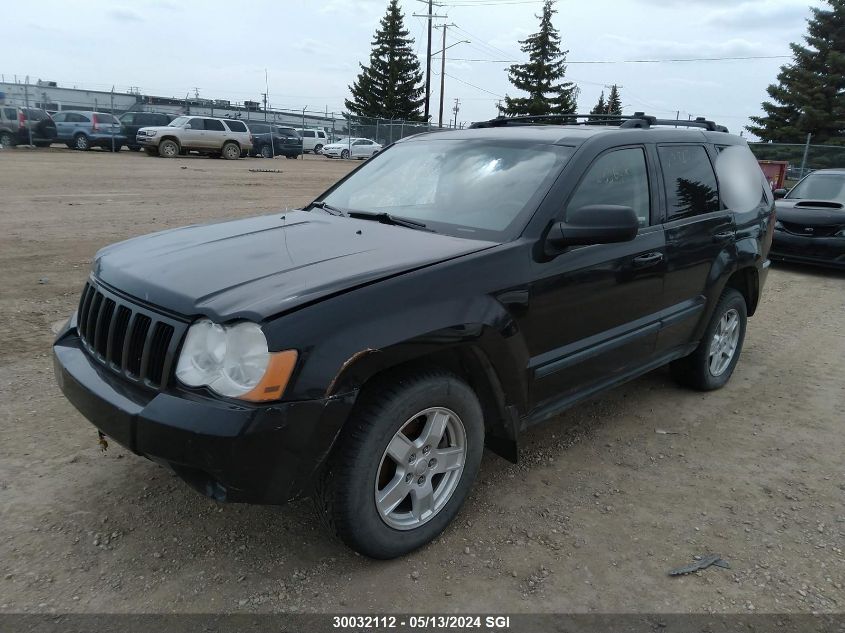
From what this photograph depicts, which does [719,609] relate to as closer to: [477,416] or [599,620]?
[599,620]

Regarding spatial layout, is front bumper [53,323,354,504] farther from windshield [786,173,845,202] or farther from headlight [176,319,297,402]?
windshield [786,173,845,202]

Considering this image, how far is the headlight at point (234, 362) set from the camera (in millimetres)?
Answer: 2233

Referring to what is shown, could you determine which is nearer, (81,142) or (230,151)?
(81,142)

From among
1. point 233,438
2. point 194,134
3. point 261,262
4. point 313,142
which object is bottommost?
point 233,438

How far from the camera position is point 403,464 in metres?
2.66

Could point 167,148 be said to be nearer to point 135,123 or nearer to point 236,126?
point 135,123

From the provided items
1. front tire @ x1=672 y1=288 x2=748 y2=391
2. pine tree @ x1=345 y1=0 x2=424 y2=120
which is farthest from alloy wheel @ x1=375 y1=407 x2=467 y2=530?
pine tree @ x1=345 y1=0 x2=424 y2=120

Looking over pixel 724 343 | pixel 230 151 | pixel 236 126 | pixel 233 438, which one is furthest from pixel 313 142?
pixel 233 438

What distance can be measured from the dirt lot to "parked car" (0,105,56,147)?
2334 centimetres

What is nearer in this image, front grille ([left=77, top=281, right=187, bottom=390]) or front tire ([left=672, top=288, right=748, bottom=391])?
front grille ([left=77, top=281, right=187, bottom=390])

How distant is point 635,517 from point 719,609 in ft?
2.09

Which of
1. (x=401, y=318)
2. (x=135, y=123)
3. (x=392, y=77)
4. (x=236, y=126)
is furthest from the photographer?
(x=392, y=77)

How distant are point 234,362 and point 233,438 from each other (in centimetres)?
27

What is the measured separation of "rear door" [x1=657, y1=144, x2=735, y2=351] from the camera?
155 inches
